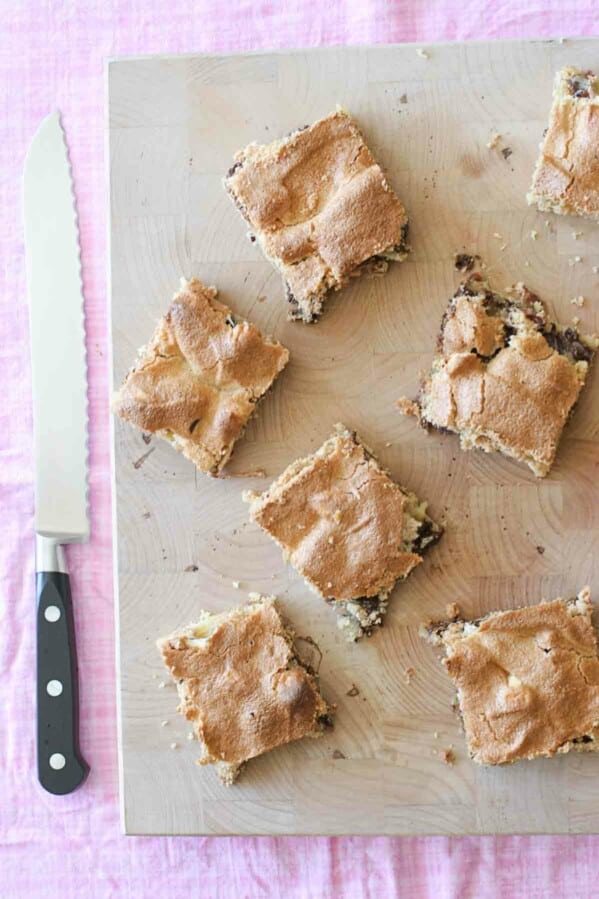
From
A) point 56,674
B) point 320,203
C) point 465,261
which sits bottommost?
point 56,674

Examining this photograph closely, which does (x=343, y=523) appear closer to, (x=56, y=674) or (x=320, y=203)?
(x=320, y=203)

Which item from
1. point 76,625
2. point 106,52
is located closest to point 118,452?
point 76,625

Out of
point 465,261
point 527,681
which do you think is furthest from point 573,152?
point 527,681

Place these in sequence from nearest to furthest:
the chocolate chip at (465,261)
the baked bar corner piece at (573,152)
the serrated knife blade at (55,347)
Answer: the baked bar corner piece at (573,152) → the chocolate chip at (465,261) → the serrated knife blade at (55,347)

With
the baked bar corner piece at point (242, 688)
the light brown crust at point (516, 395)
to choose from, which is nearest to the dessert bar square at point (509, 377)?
the light brown crust at point (516, 395)

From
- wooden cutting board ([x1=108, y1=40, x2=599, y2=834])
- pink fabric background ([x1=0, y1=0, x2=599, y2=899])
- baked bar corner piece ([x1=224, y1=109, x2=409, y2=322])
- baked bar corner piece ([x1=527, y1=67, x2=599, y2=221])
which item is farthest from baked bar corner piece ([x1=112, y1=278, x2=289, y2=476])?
baked bar corner piece ([x1=527, y1=67, x2=599, y2=221])

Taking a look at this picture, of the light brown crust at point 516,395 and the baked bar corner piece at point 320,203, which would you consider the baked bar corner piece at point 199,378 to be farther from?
the light brown crust at point 516,395
